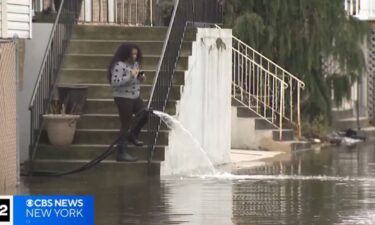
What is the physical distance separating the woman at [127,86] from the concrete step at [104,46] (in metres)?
1.70

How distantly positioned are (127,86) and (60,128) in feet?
3.70

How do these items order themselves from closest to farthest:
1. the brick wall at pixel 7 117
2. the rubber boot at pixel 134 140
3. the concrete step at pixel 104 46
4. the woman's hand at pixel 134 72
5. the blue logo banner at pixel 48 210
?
the blue logo banner at pixel 48 210
the brick wall at pixel 7 117
the woman's hand at pixel 134 72
the rubber boot at pixel 134 140
the concrete step at pixel 104 46

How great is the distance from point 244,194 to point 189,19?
4387mm

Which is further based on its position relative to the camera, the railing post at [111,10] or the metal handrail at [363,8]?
the metal handrail at [363,8]

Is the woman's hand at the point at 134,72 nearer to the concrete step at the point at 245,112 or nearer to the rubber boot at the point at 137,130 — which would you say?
the rubber boot at the point at 137,130

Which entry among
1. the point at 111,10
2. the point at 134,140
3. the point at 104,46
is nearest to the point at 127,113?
the point at 134,140

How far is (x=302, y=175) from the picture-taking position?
15.2 m

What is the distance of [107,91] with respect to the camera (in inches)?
604

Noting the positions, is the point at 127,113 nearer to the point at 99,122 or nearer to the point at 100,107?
the point at 99,122

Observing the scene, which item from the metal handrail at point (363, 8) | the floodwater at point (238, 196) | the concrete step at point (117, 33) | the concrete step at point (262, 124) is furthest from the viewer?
the metal handrail at point (363, 8)

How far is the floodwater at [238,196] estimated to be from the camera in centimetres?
1055

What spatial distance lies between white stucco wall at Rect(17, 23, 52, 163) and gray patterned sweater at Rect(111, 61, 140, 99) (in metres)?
1.65

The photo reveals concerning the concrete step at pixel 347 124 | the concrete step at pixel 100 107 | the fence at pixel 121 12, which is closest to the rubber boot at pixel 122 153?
the concrete step at pixel 100 107

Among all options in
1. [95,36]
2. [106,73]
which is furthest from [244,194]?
[95,36]
